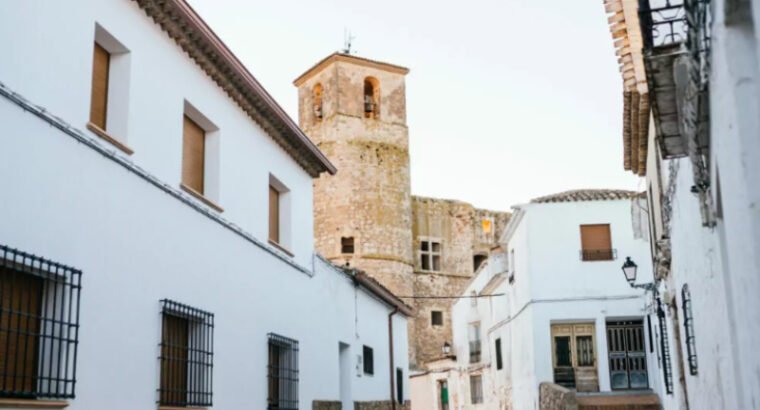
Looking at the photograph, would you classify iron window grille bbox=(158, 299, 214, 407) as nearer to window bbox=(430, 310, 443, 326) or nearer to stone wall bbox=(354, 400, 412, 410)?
stone wall bbox=(354, 400, 412, 410)

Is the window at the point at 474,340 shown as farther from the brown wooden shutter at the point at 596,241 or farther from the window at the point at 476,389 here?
the brown wooden shutter at the point at 596,241

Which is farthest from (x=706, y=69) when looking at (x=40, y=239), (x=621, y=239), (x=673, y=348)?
(x=621, y=239)

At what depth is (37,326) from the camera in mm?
7289

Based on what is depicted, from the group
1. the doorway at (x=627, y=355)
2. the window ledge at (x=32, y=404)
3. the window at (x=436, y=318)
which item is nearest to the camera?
the window ledge at (x=32, y=404)

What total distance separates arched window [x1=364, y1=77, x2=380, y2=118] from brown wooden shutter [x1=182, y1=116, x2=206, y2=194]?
2919 centimetres

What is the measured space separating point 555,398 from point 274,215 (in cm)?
946

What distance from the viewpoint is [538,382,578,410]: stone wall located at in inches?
755

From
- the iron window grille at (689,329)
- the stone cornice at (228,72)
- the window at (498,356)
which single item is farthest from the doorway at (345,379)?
the window at (498,356)

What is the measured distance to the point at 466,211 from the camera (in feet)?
149

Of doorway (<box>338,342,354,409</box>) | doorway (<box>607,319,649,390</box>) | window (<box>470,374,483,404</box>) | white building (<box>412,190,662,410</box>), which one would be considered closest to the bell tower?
window (<box>470,374,483,404</box>)

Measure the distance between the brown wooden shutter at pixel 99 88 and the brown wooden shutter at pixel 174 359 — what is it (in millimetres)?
2203

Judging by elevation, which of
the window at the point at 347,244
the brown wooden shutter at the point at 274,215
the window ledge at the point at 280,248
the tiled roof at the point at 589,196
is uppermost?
the window at the point at 347,244

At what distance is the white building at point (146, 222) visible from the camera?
7.10m

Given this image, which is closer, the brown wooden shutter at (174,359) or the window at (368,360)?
the brown wooden shutter at (174,359)
